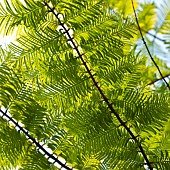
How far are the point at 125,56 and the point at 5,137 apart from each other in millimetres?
315

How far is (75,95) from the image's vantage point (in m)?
0.94

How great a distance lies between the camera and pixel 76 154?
36.0 inches

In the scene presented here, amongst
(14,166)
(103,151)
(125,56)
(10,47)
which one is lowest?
(14,166)

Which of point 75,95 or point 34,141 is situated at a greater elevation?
point 75,95

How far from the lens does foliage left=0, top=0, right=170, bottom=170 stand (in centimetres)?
91

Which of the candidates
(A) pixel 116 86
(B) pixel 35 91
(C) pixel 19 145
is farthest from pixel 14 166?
(A) pixel 116 86

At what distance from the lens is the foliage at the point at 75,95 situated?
912mm

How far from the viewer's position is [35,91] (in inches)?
37.0

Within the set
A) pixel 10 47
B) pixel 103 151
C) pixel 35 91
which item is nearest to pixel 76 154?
pixel 103 151

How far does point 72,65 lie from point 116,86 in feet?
0.36

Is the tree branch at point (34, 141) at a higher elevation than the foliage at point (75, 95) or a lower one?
lower

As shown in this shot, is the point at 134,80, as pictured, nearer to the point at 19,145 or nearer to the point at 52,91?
the point at 52,91

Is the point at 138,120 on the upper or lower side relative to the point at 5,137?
upper

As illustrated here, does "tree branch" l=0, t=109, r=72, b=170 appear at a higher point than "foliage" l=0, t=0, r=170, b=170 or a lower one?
lower
